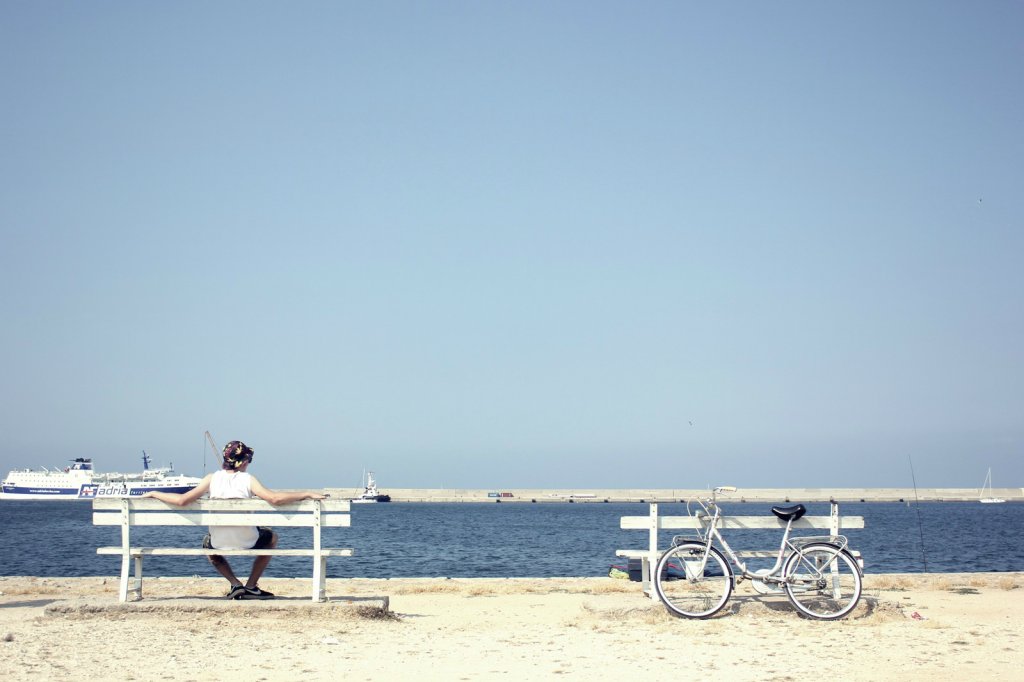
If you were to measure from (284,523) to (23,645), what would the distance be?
2.38 meters

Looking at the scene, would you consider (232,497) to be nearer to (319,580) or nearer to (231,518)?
(231,518)

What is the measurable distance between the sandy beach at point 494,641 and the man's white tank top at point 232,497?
554 mm

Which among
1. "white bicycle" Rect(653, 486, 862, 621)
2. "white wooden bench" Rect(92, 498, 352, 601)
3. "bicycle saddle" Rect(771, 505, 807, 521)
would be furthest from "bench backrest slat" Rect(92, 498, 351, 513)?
"bicycle saddle" Rect(771, 505, 807, 521)

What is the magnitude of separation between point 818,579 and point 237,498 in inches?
221

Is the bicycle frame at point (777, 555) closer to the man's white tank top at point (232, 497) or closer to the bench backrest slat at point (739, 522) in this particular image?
the bench backrest slat at point (739, 522)

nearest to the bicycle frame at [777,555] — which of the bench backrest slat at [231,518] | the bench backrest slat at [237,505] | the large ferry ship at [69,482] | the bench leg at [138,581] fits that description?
the bench backrest slat at [237,505]

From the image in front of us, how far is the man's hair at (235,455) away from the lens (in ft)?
32.4

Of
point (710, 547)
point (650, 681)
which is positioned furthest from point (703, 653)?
point (710, 547)

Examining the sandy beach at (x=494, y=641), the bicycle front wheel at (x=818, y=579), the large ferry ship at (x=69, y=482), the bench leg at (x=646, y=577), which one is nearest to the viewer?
the sandy beach at (x=494, y=641)

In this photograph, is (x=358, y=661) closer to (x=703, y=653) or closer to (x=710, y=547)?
(x=703, y=653)

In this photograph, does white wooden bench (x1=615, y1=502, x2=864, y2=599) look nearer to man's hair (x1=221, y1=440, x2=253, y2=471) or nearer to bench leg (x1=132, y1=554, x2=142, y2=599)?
man's hair (x1=221, y1=440, x2=253, y2=471)

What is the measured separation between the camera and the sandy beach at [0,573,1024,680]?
7.31 meters

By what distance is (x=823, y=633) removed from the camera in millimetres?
8758

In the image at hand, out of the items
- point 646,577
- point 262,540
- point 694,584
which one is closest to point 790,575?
point 694,584
